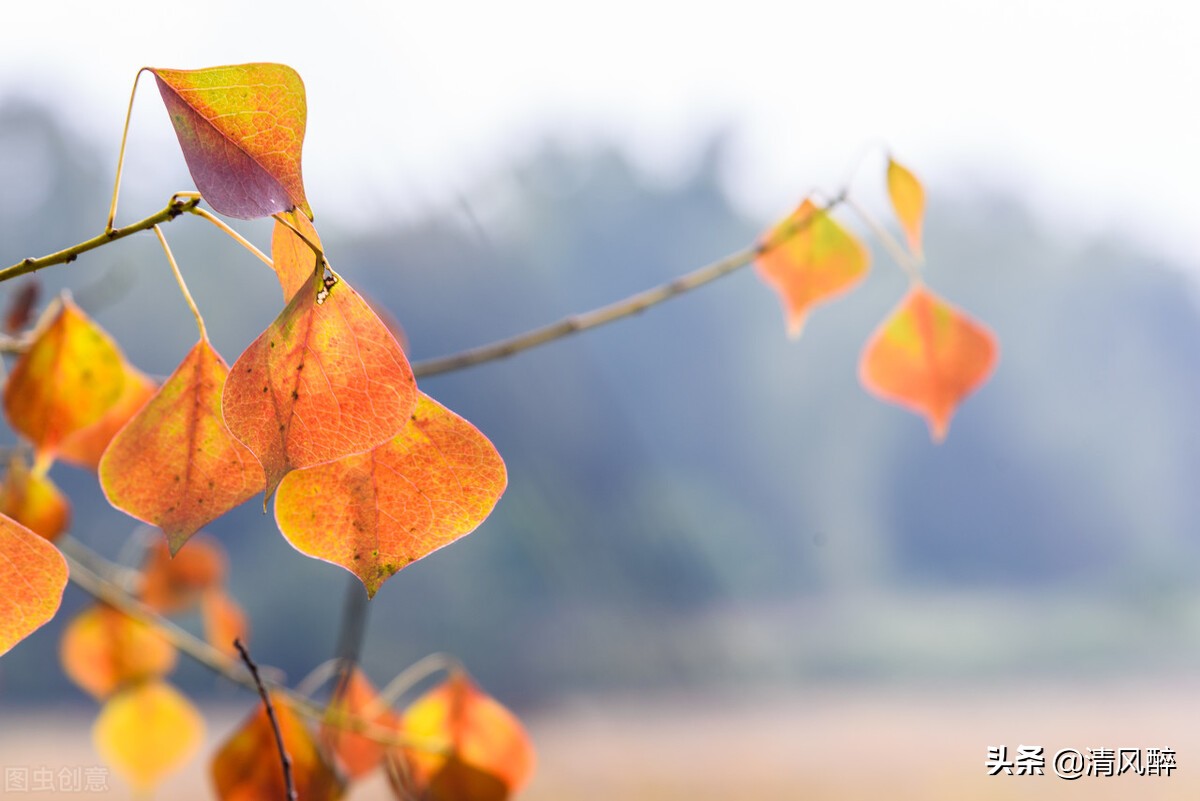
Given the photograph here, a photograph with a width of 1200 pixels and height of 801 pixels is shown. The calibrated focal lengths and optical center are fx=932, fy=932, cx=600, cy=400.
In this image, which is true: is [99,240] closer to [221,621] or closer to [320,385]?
[320,385]

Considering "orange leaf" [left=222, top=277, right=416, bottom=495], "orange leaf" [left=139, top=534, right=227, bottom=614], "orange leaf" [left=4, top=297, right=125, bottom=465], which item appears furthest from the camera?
"orange leaf" [left=139, top=534, right=227, bottom=614]

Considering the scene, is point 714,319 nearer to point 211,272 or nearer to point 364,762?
point 211,272

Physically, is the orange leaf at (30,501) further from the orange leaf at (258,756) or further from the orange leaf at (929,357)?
the orange leaf at (929,357)

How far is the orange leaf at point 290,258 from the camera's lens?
0.16m

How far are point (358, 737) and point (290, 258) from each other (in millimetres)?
249

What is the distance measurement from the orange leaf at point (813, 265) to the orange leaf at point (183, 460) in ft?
0.73

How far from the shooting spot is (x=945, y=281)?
63.2 inches

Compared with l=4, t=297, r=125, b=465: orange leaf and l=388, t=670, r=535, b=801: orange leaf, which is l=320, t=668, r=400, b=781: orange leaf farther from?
l=4, t=297, r=125, b=465: orange leaf

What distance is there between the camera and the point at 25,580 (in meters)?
0.17

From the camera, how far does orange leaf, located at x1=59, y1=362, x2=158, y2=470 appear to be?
31cm

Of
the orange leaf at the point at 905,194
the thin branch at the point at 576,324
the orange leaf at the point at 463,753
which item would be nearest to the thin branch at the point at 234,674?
the orange leaf at the point at 463,753

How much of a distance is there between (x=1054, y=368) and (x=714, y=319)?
59 cm

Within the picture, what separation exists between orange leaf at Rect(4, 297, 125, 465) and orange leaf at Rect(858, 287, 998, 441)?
261mm

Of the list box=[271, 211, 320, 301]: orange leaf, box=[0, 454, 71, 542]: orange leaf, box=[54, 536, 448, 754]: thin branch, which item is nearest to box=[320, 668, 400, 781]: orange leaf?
box=[54, 536, 448, 754]: thin branch
